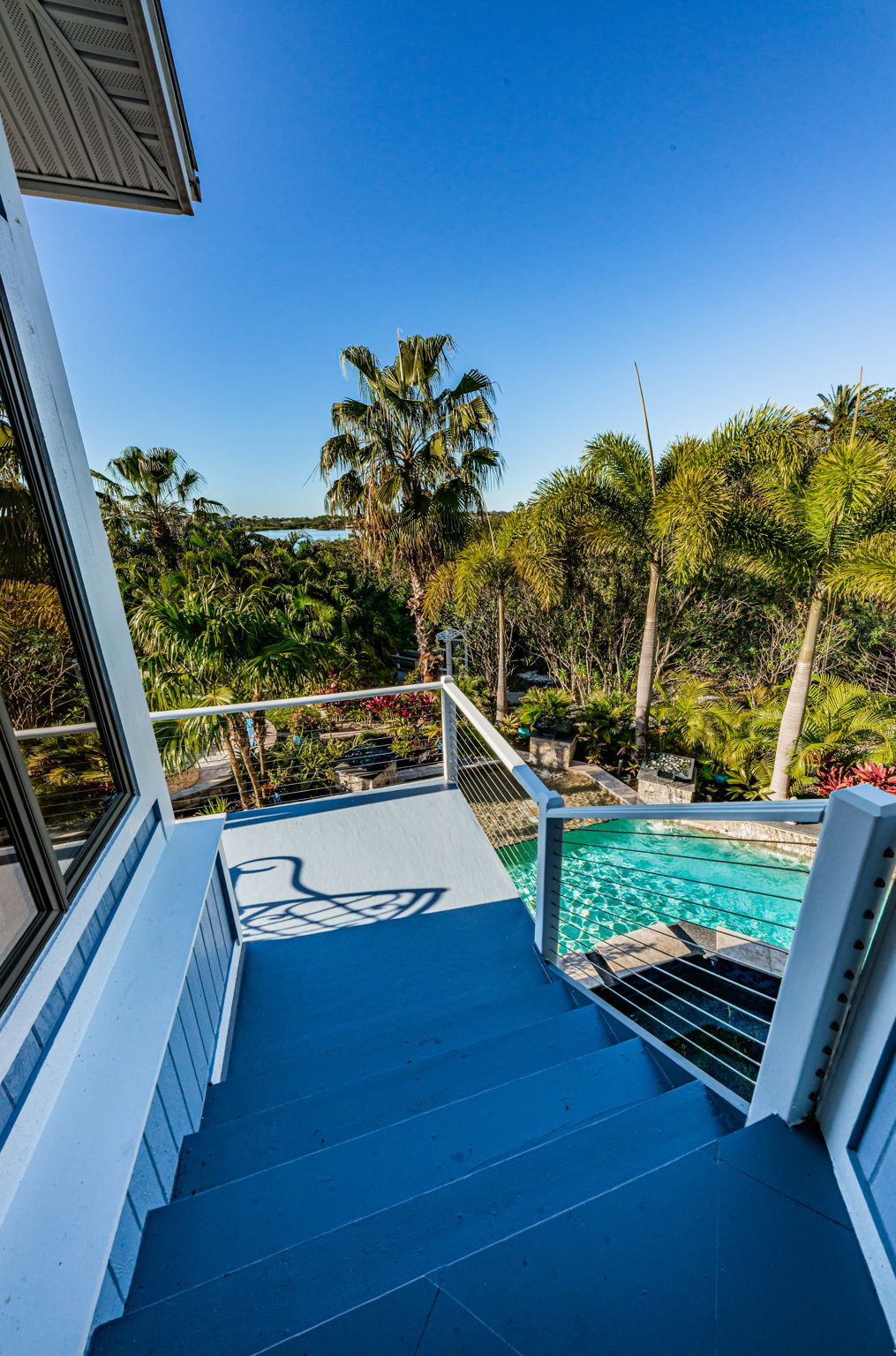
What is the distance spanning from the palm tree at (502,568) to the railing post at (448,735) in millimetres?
5602

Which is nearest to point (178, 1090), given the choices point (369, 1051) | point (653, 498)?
point (369, 1051)

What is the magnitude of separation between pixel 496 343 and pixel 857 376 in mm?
7480

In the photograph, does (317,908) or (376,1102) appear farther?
(317,908)

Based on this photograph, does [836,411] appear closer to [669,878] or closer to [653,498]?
[653,498]

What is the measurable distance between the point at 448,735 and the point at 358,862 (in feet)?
3.67

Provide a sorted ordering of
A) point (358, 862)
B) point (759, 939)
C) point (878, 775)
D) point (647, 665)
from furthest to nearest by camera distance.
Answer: point (647, 665) < point (878, 775) < point (358, 862) < point (759, 939)

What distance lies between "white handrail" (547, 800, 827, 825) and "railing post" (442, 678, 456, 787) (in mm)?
2025

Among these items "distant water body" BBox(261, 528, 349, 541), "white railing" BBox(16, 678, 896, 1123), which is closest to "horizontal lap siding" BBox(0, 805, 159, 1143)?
"white railing" BBox(16, 678, 896, 1123)

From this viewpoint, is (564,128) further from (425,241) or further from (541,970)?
(541,970)

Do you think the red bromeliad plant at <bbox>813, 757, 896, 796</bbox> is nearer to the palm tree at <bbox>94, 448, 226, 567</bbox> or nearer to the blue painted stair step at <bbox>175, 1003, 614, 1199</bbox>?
the blue painted stair step at <bbox>175, 1003, 614, 1199</bbox>

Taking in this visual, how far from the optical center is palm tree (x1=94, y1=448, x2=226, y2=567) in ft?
41.2

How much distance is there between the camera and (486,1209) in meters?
1.07

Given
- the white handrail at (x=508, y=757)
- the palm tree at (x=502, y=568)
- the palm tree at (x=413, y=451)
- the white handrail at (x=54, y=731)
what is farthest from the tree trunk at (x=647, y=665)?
the white handrail at (x=54, y=731)

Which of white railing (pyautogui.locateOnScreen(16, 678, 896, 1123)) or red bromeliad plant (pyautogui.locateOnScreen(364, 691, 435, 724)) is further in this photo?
red bromeliad plant (pyautogui.locateOnScreen(364, 691, 435, 724))
